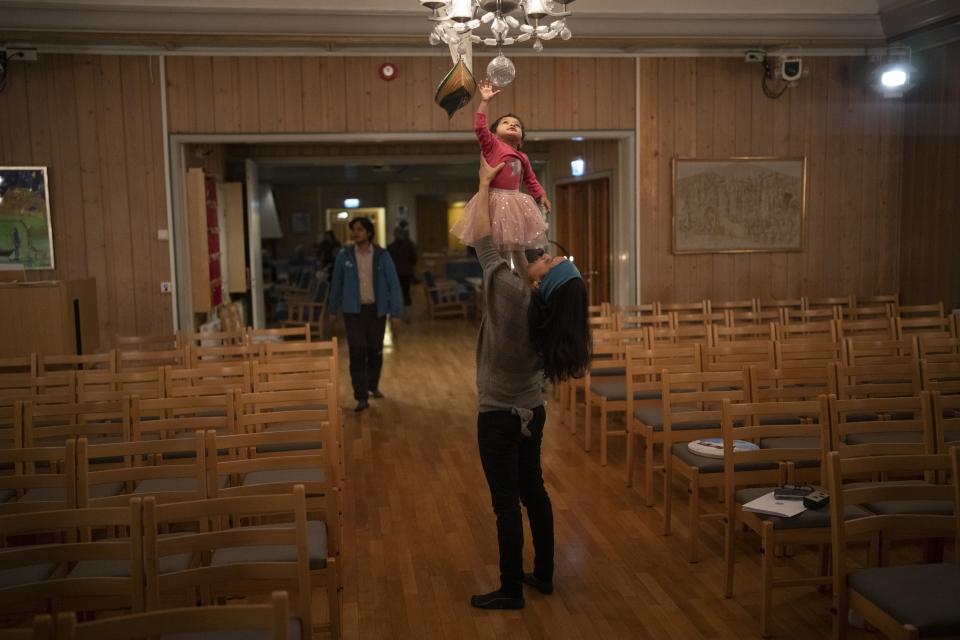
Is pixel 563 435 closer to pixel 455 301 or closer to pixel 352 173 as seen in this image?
pixel 455 301

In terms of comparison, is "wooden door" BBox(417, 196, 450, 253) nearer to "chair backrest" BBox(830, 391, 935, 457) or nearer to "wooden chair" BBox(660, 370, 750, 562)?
"wooden chair" BBox(660, 370, 750, 562)

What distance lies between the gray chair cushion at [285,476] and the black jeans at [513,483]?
2.83 ft

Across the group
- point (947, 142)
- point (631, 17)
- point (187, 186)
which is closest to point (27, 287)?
point (187, 186)

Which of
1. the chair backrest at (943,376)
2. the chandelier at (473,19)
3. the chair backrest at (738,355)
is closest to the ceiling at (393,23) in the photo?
the chandelier at (473,19)

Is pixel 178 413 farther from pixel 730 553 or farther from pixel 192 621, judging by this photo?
pixel 730 553

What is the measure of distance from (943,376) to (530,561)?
278 cm

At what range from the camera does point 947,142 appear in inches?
328

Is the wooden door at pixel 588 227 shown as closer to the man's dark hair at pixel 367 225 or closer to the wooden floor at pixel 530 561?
the man's dark hair at pixel 367 225

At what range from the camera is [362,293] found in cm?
787

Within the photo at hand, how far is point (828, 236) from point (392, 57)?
4820mm

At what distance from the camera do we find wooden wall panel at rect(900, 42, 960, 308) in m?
8.23

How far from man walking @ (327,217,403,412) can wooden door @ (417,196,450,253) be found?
14960 mm

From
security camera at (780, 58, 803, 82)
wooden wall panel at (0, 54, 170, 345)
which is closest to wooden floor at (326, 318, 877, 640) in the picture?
wooden wall panel at (0, 54, 170, 345)

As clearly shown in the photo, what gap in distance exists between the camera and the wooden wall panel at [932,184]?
8234mm
